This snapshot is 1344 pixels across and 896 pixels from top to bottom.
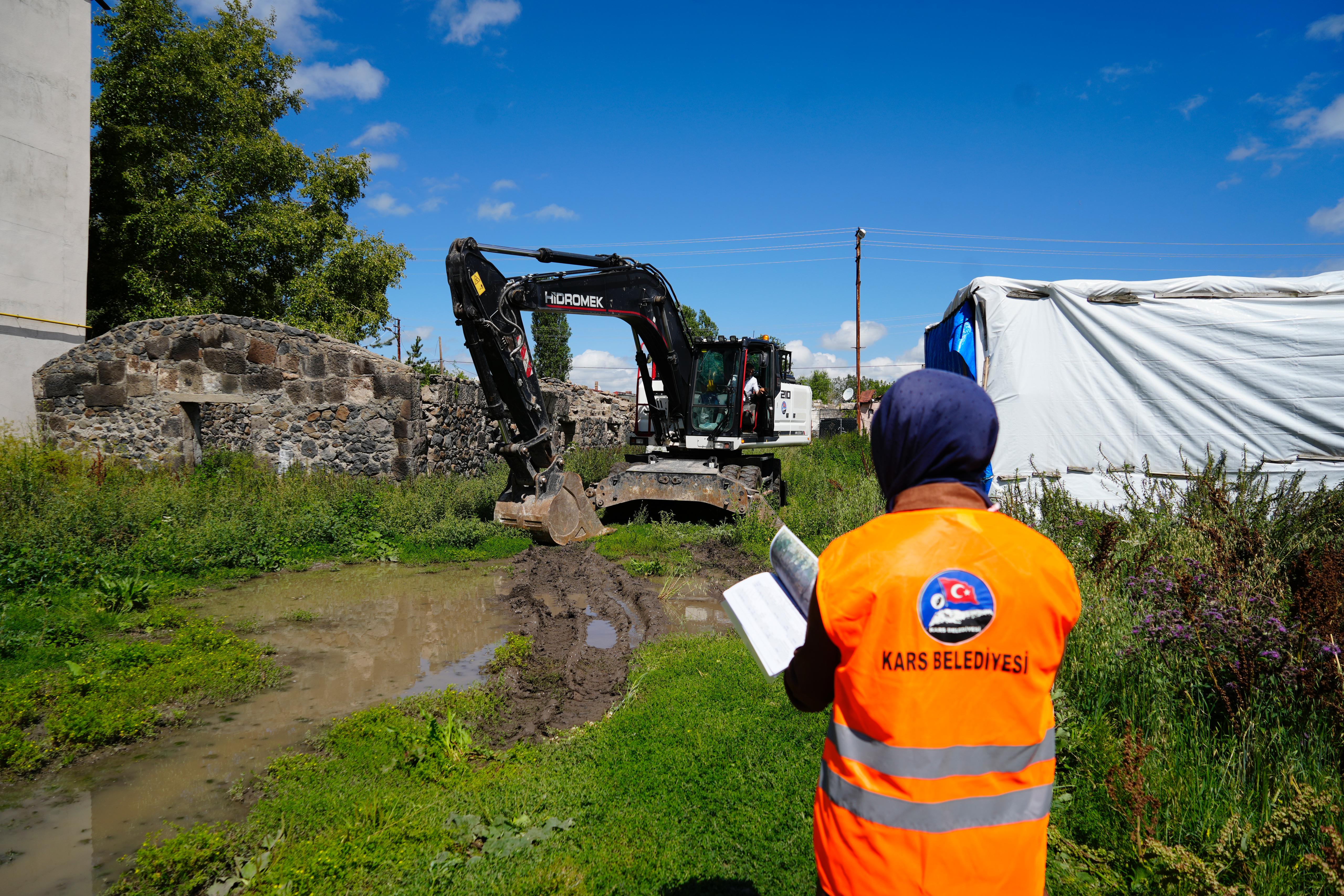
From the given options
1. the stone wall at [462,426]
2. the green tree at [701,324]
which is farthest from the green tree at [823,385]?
the stone wall at [462,426]

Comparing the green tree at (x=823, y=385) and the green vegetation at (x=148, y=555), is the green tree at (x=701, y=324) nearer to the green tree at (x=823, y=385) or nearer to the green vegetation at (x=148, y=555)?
the green tree at (x=823, y=385)

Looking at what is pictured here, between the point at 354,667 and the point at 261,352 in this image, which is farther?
the point at 261,352

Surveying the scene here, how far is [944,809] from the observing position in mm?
1452

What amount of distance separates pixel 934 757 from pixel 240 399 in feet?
43.6

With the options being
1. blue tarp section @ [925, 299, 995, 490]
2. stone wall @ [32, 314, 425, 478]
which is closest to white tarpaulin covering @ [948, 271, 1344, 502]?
blue tarp section @ [925, 299, 995, 490]

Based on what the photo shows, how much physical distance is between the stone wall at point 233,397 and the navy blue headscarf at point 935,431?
1242 cm

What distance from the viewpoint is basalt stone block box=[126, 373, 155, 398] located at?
1157 cm

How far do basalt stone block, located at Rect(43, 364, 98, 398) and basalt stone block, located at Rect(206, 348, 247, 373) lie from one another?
1.63 m

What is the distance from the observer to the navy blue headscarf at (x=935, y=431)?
5.04 feet

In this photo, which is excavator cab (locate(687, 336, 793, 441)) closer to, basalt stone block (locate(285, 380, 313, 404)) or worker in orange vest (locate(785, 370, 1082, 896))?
basalt stone block (locate(285, 380, 313, 404))

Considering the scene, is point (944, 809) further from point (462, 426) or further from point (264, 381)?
point (462, 426)

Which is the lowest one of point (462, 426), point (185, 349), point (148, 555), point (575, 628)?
point (575, 628)

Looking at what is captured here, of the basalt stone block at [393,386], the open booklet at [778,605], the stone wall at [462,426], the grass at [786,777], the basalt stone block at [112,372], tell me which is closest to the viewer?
the open booklet at [778,605]

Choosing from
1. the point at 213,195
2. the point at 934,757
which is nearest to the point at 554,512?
the point at 934,757
